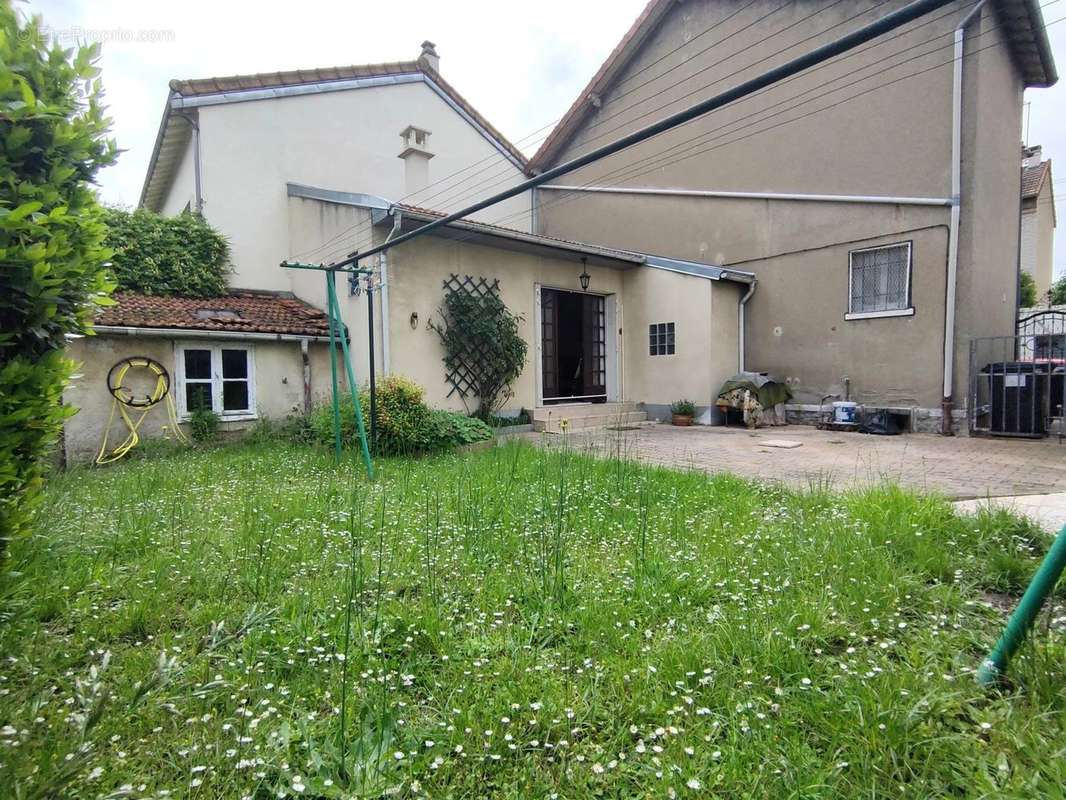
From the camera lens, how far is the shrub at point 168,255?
28.9 feet

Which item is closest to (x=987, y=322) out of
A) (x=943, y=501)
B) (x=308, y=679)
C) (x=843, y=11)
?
(x=843, y=11)

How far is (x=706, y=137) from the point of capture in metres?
11.0

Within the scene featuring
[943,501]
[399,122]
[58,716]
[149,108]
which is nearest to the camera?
[58,716]

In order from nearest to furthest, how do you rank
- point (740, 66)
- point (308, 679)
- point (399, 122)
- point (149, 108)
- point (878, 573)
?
point (308, 679), point (878, 573), point (740, 66), point (149, 108), point (399, 122)

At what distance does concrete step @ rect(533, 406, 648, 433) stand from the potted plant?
2.49 feet

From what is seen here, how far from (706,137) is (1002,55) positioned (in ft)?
16.1

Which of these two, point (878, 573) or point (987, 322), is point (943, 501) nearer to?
point (878, 573)

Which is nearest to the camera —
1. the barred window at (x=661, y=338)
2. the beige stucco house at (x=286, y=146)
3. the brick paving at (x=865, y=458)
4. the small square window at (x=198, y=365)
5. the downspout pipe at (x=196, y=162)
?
the brick paving at (x=865, y=458)

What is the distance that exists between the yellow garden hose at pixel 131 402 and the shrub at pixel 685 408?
856cm

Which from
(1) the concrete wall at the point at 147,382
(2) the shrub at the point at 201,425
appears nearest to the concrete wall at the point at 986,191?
(1) the concrete wall at the point at 147,382

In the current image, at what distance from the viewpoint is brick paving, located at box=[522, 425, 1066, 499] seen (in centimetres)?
479

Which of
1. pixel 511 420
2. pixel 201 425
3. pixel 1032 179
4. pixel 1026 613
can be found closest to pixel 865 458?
pixel 1026 613

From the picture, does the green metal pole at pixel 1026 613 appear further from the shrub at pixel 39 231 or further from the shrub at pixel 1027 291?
the shrub at pixel 1027 291

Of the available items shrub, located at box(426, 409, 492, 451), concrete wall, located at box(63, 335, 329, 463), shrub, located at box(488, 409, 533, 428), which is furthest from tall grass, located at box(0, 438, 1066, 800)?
shrub, located at box(488, 409, 533, 428)
